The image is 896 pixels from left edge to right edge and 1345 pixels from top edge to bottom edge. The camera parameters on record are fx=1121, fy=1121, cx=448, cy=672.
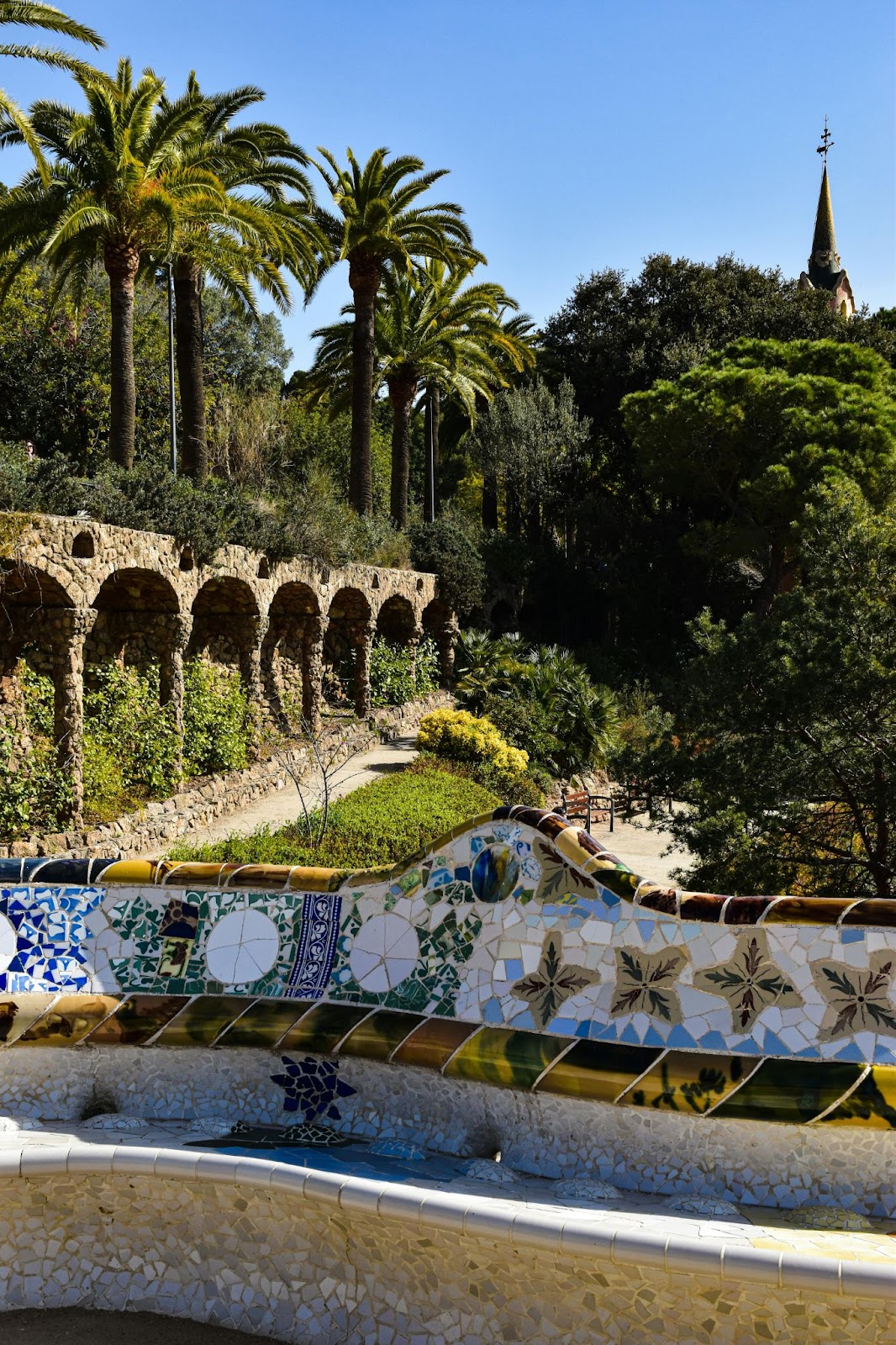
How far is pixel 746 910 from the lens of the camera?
151 inches

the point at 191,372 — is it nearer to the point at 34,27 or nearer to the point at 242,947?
the point at 34,27

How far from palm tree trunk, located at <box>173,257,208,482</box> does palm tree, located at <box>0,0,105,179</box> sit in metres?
5.00

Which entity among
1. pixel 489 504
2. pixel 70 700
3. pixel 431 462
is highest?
pixel 431 462

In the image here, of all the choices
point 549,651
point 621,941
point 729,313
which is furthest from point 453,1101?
point 729,313

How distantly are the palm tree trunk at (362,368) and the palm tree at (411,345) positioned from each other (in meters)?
2.40

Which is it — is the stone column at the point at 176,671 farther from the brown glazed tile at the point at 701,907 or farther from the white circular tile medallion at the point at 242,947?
the brown glazed tile at the point at 701,907

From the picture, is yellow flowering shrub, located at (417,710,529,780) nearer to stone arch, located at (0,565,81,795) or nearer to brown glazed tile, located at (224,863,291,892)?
stone arch, located at (0,565,81,795)

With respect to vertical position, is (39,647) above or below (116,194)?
below

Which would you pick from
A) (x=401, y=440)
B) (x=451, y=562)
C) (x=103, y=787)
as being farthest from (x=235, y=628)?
(x=401, y=440)

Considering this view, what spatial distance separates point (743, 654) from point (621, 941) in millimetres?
6447

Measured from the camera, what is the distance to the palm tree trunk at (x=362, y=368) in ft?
71.8

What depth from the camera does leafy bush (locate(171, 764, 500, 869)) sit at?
9773mm

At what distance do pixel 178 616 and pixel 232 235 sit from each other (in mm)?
6726

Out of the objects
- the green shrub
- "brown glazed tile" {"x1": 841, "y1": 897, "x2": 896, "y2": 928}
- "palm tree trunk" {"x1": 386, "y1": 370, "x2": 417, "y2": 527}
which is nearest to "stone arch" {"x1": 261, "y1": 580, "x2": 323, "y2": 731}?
the green shrub
